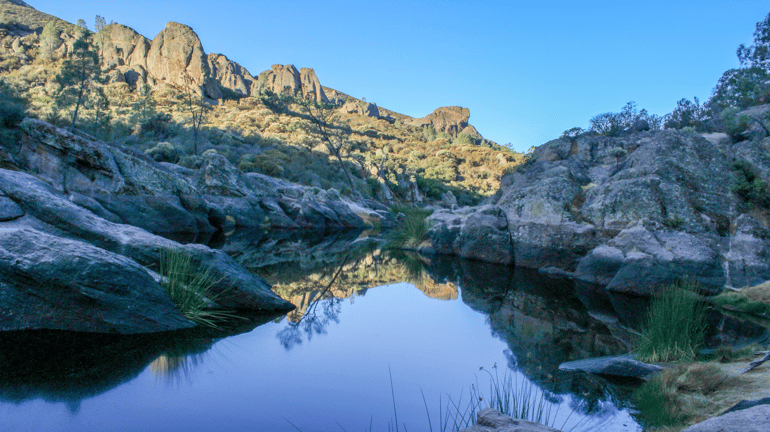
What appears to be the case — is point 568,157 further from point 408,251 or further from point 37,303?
point 37,303

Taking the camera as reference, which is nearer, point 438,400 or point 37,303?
point 438,400

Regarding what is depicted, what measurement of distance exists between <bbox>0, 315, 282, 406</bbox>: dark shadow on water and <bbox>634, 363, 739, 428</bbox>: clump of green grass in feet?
10.5

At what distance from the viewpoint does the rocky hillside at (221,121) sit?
2919cm

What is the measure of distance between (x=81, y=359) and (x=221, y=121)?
43454mm

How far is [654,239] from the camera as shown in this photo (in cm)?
739

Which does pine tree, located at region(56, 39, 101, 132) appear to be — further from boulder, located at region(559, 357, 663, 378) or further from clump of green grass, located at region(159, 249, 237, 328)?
boulder, located at region(559, 357, 663, 378)

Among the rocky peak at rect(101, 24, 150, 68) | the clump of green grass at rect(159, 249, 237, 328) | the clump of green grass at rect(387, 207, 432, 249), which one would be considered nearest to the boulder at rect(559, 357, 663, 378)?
the clump of green grass at rect(159, 249, 237, 328)

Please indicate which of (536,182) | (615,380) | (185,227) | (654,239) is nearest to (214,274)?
(615,380)

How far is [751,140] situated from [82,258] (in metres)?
12.2

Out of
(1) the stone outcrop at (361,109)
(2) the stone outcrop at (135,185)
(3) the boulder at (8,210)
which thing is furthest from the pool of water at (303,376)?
(1) the stone outcrop at (361,109)

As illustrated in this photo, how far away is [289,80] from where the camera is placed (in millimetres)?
78188

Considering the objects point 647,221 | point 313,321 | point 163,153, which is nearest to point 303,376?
point 313,321

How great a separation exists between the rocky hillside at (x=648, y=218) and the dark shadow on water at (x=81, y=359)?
6.60 m

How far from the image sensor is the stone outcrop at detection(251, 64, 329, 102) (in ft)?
240
